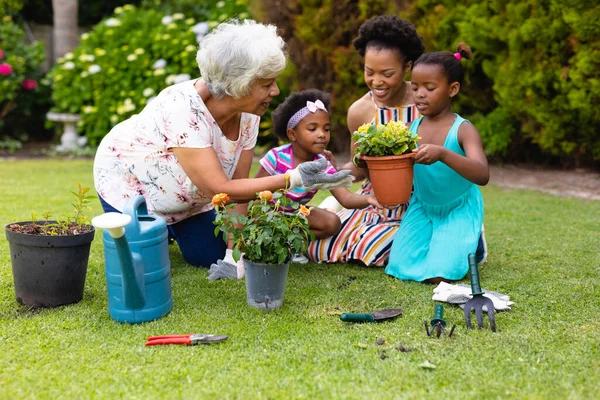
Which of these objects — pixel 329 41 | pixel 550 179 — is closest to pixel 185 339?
pixel 550 179

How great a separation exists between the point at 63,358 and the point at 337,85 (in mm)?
5806

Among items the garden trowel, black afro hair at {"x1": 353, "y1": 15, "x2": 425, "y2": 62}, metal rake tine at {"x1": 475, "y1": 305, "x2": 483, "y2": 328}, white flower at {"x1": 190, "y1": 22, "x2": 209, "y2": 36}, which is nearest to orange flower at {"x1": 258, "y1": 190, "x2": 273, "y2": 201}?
the garden trowel

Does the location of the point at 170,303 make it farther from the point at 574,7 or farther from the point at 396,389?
the point at 574,7

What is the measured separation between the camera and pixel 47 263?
9.25 ft

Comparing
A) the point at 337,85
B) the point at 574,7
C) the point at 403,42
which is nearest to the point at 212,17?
the point at 337,85

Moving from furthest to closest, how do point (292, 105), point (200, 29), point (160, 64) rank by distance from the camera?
point (200, 29), point (160, 64), point (292, 105)

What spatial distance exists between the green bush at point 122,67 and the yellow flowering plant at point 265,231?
6.07 m

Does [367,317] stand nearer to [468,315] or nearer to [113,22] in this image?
[468,315]

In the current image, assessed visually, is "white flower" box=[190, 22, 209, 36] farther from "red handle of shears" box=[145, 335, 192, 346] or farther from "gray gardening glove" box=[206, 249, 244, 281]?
"red handle of shears" box=[145, 335, 192, 346]

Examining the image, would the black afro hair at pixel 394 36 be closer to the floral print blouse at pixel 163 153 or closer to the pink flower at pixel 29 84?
the floral print blouse at pixel 163 153

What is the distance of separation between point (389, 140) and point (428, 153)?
0.64ft

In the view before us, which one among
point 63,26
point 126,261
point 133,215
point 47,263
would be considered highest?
point 63,26

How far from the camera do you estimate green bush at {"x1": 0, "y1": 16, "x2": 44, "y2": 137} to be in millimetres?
9320

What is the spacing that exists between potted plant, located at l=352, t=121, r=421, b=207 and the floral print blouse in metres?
0.71
